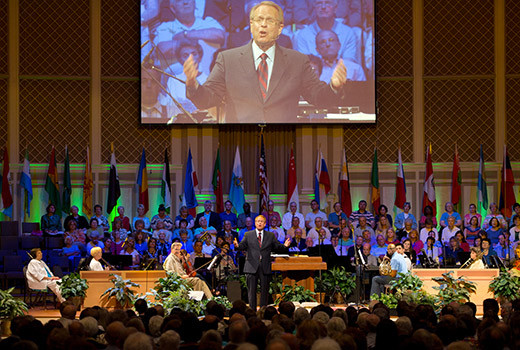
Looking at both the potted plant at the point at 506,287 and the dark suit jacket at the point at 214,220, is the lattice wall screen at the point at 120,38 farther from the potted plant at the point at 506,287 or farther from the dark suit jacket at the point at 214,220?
the potted plant at the point at 506,287

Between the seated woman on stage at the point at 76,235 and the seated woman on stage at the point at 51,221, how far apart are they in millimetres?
642

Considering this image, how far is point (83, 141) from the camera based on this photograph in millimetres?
18109

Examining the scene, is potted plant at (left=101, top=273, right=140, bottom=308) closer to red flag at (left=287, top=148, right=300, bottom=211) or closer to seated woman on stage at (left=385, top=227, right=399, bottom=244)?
seated woman on stage at (left=385, top=227, right=399, bottom=244)

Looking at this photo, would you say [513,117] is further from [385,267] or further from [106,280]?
[106,280]

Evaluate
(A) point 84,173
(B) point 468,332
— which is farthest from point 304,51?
(B) point 468,332

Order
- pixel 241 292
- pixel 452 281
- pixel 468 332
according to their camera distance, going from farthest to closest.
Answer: pixel 241 292
pixel 452 281
pixel 468 332

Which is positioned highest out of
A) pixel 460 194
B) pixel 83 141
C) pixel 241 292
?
pixel 83 141

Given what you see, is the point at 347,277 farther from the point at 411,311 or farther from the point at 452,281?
the point at 411,311

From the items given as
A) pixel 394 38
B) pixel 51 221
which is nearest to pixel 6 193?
pixel 51 221

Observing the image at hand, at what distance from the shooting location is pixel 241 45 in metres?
18.0

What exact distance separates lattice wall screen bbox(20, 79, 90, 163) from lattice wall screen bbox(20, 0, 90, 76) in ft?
1.18

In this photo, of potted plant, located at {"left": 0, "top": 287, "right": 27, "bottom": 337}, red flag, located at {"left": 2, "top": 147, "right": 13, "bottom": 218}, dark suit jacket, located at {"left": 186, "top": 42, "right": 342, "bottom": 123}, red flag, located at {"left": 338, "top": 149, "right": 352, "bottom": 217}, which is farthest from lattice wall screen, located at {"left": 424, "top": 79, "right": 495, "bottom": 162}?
potted plant, located at {"left": 0, "top": 287, "right": 27, "bottom": 337}

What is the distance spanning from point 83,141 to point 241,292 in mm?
7269

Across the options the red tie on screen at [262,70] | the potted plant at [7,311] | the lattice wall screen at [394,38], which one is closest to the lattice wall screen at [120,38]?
the red tie on screen at [262,70]
